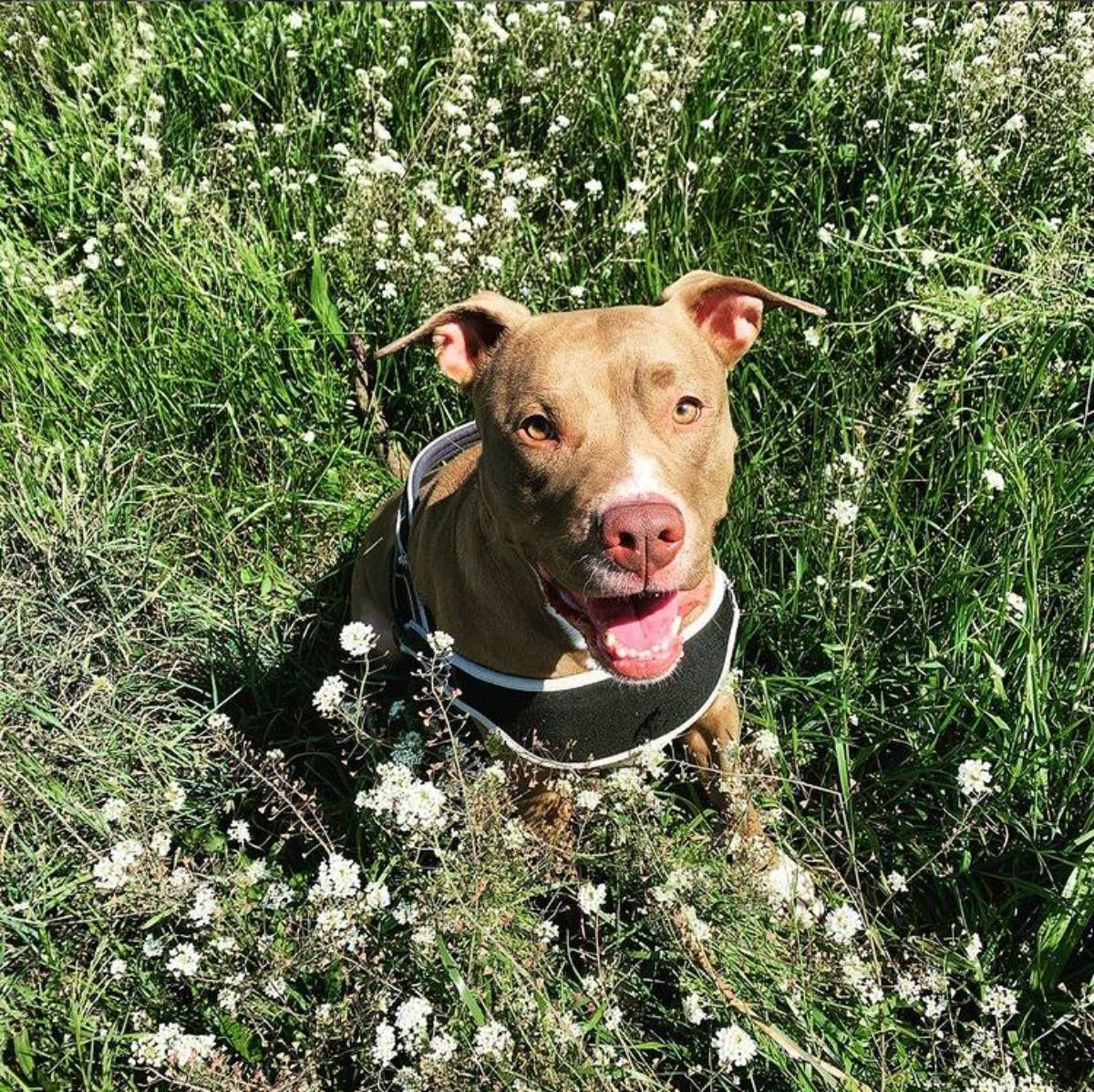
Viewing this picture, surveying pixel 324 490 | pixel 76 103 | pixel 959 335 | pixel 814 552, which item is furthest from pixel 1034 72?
pixel 76 103

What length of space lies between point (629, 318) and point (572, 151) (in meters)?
2.69

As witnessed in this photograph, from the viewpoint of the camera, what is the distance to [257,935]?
3.12 m

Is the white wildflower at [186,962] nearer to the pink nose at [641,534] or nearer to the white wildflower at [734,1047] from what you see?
the white wildflower at [734,1047]

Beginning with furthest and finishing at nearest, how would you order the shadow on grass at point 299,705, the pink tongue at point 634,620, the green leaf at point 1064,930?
the shadow on grass at point 299,705
the green leaf at point 1064,930
the pink tongue at point 634,620

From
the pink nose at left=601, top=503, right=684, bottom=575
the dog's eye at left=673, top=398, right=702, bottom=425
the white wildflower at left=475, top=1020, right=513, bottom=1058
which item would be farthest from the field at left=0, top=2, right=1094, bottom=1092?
the dog's eye at left=673, top=398, right=702, bottom=425

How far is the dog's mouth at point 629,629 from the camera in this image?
292 cm

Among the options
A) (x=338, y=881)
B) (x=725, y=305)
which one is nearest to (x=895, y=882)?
(x=338, y=881)

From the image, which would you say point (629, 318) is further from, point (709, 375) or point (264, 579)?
point (264, 579)

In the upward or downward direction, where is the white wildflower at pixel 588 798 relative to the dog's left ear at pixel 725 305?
downward

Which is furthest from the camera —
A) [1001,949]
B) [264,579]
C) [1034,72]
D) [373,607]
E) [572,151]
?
[572,151]

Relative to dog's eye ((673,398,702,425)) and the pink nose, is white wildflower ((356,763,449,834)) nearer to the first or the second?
the pink nose

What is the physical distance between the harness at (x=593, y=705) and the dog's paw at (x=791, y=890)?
19.4 inches

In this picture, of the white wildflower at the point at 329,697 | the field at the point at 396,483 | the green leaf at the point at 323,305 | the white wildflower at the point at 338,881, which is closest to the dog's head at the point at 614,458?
the field at the point at 396,483

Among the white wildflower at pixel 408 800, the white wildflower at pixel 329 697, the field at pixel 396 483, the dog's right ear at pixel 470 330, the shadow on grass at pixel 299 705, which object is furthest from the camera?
the shadow on grass at pixel 299 705
